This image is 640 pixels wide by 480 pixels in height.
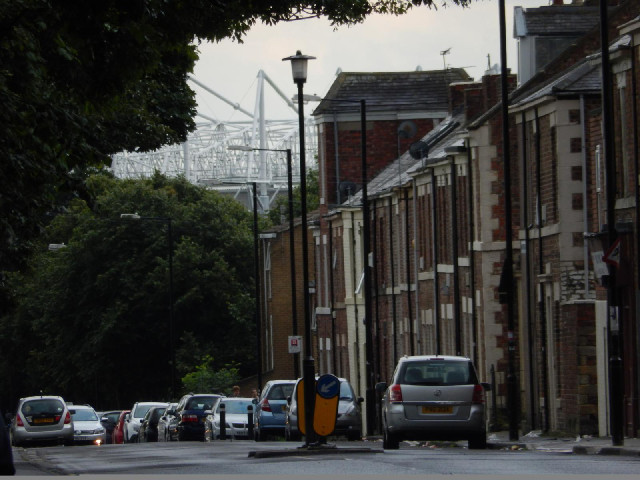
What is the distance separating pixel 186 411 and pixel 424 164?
988cm

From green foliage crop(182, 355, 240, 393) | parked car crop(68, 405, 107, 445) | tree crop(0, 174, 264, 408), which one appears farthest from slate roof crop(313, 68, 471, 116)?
parked car crop(68, 405, 107, 445)

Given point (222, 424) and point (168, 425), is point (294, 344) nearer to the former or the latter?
point (168, 425)

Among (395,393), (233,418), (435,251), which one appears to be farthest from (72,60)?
(435,251)

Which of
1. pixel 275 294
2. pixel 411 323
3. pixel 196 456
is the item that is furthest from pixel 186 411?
pixel 275 294

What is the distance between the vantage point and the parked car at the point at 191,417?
46219 mm

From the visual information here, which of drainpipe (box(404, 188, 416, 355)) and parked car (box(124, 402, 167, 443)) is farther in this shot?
parked car (box(124, 402, 167, 443))

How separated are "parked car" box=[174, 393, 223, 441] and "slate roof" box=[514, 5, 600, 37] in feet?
45.0

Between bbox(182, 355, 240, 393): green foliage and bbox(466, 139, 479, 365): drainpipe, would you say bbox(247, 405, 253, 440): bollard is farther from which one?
bbox(182, 355, 240, 393): green foliage

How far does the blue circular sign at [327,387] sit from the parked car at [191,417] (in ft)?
66.1

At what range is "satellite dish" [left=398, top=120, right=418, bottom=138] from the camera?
64.2 meters

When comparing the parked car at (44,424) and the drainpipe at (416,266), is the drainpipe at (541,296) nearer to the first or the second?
the drainpipe at (416,266)

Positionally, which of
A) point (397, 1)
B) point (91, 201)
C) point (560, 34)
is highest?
point (560, 34)

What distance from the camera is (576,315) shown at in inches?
1352

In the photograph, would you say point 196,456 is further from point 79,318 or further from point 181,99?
point 79,318
